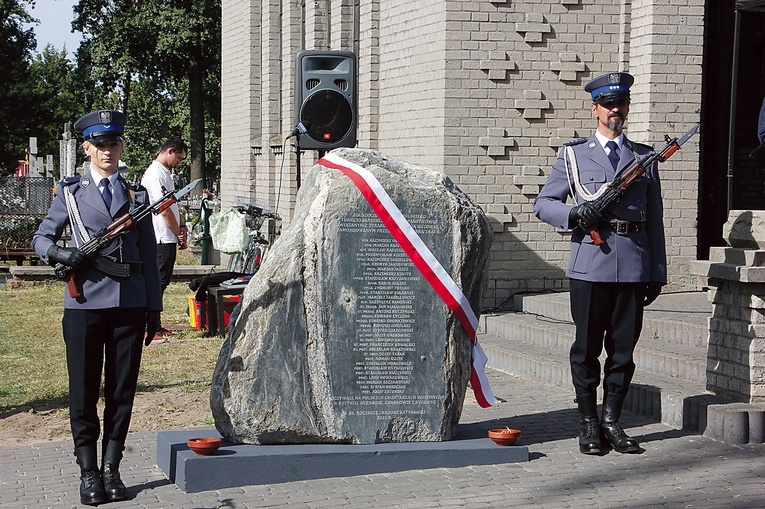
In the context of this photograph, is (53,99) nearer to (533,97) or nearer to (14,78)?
(14,78)

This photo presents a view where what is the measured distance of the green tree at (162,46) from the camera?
3453 centimetres

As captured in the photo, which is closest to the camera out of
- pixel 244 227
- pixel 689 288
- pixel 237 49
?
pixel 689 288

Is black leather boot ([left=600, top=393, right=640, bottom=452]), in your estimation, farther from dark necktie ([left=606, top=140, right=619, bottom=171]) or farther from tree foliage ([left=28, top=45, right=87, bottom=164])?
tree foliage ([left=28, top=45, right=87, bottom=164])

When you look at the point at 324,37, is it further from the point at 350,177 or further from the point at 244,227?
the point at 350,177

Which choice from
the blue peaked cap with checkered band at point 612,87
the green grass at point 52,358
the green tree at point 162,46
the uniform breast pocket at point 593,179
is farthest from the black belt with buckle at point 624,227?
the green tree at point 162,46

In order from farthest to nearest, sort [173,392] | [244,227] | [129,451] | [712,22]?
[244,227], [712,22], [173,392], [129,451]

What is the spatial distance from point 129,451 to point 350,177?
240cm

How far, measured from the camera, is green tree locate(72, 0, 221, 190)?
3453 centimetres

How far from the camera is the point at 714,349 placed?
803 cm

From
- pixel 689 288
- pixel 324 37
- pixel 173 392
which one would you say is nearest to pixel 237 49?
pixel 324 37

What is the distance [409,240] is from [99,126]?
1.93 m

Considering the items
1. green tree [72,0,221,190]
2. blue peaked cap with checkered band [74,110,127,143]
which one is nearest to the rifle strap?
blue peaked cap with checkered band [74,110,127,143]

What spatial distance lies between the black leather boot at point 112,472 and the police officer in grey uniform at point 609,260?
9.44ft

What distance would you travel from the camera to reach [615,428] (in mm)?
7184
